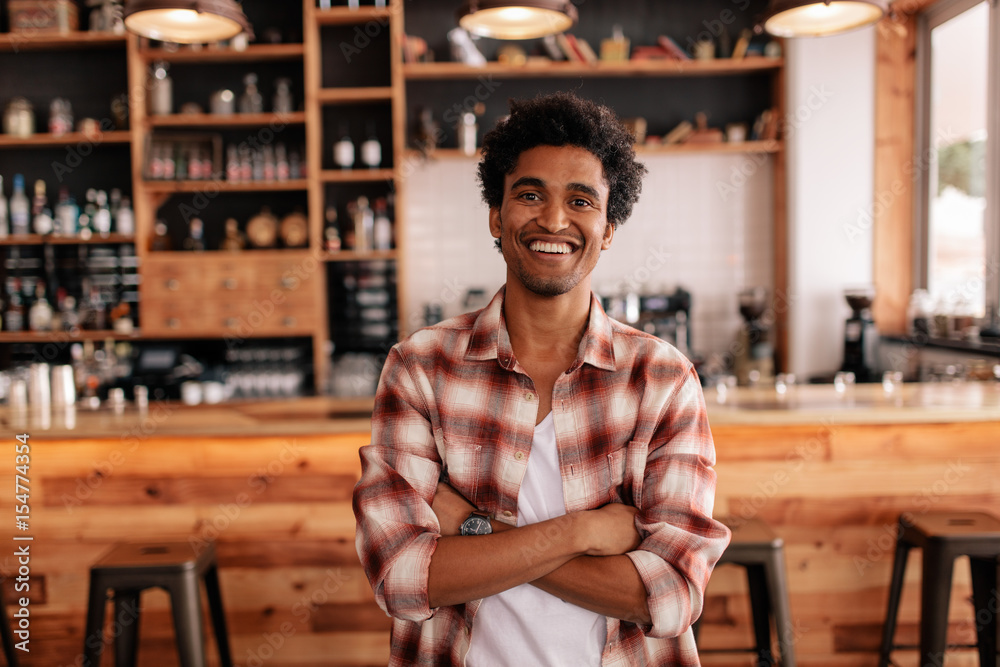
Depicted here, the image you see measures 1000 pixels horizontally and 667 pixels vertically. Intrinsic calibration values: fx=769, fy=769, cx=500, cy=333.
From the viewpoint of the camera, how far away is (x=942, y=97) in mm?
4352

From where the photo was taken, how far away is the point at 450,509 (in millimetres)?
1279

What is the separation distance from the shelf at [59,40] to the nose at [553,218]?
407 centimetres

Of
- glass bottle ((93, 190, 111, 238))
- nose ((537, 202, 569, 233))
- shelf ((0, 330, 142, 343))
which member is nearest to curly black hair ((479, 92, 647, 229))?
nose ((537, 202, 569, 233))

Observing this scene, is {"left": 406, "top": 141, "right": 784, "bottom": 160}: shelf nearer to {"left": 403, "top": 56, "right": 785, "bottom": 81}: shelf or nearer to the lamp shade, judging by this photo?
{"left": 403, "top": 56, "right": 785, "bottom": 81}: shelf

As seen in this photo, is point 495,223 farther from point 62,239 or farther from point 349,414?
point 62,239

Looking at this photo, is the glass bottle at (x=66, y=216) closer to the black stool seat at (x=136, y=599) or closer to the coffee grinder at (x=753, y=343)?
the black stool seat at (x=136, y=599)

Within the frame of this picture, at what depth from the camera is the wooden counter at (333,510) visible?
2.38m

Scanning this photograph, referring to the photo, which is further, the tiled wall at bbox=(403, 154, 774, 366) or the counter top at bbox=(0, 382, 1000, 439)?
the tiled wall at bbox=(403, 154, 774, 366)

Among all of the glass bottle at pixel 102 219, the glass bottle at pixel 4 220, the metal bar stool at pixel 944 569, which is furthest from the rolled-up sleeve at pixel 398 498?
the glass bottle at pixel 4 220

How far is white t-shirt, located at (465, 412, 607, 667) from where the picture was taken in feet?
4.09

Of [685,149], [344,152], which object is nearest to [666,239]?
[685,149]

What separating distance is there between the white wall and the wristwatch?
374cm

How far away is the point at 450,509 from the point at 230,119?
12.3 feet

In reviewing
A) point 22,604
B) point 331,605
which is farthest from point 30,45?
point 331,605
